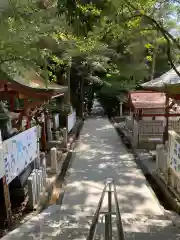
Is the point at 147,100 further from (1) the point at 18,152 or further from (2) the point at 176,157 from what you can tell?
(1) the point at 18,152

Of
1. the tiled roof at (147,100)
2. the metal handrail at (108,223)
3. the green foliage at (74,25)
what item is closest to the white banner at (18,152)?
the green foliage at (74,25)

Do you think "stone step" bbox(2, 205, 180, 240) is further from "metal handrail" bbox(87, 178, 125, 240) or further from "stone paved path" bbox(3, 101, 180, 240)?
"metal handrail" bbox(87, 178, 125, 240)

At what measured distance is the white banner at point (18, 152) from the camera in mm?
5875

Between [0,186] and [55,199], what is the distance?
5.05 ft

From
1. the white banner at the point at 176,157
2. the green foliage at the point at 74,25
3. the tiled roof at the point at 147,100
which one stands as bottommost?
the white banner at the point at 176,157

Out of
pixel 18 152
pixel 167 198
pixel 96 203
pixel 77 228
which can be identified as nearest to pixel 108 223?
pixel 77 228

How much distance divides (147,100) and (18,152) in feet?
32.8

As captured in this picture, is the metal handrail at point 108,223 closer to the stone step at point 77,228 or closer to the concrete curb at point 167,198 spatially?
the stone step at point 77,228

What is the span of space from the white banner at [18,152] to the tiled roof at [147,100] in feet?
25.2

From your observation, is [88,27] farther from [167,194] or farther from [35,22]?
[167,194]

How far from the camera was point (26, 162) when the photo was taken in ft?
23.9

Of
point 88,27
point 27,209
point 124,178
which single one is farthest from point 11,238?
point 124,178

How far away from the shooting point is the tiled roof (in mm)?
14602

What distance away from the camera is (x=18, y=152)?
21.8ft
